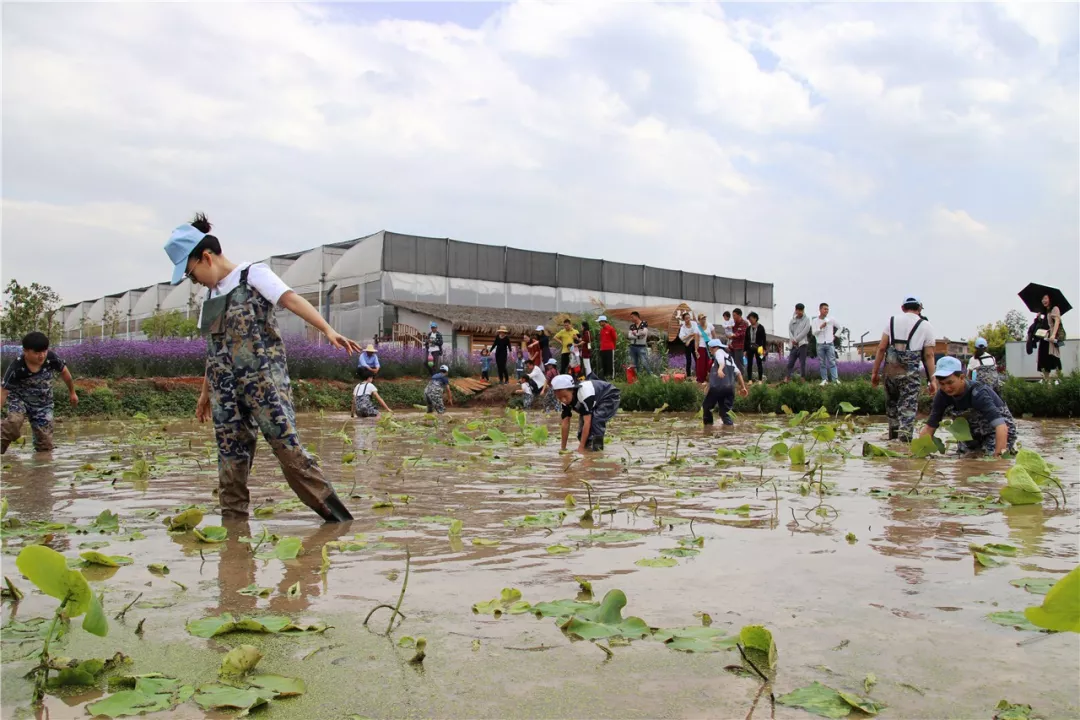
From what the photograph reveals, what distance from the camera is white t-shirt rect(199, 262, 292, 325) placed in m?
4.76

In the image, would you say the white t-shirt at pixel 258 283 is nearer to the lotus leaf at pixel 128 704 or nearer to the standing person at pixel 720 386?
the lotus leaf at pixel 128 704

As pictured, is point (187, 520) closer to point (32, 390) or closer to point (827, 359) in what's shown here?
point (32, 390)

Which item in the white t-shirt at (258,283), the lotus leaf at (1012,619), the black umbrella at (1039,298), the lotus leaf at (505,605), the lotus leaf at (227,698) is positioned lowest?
the lotus leaf at (227,698)

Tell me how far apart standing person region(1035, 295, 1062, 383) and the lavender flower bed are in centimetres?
1530

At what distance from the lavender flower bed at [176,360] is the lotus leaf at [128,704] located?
18.9 meters

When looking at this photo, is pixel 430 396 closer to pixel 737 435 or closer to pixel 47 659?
pixel 737 435

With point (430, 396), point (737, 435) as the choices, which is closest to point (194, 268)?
point (737, 435)

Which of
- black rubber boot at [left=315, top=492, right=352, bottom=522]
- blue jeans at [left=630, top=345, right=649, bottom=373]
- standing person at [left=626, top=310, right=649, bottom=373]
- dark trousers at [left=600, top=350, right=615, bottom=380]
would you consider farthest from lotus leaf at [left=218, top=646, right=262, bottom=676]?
dark trousers at [left=600, top=350, right=615, bottom=380]

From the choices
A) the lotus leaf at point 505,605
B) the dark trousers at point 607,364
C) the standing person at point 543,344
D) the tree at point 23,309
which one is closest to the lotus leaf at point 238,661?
the lotus leaf at point 505,605

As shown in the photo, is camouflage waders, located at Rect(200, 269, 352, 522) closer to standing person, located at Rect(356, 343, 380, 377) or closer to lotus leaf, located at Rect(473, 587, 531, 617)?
lotus leaf, located at Rect(473, 587, 531, 617)

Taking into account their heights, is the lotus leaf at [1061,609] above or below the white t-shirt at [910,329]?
below

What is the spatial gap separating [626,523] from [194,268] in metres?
2.75

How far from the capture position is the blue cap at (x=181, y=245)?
473 centimetres

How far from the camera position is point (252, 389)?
477 centimetres
